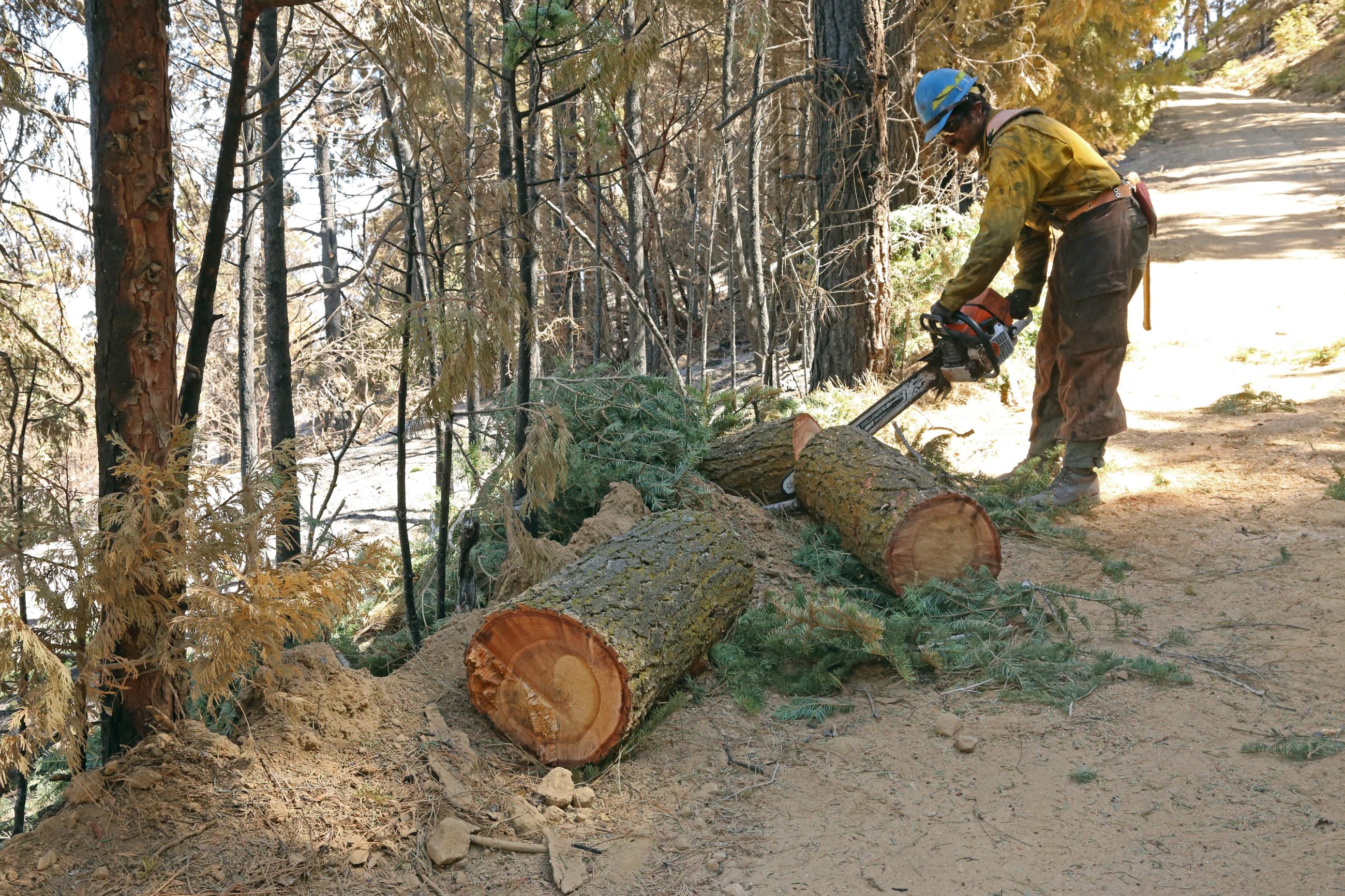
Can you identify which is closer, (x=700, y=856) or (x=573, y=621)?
(x=700, y=856)

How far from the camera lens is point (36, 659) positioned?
2.57m

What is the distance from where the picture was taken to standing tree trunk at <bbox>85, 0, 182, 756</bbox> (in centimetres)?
303

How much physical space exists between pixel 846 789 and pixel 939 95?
4.11 m

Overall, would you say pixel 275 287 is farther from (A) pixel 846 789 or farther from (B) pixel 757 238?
(A) pixel 846 789

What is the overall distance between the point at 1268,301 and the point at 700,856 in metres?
9.66

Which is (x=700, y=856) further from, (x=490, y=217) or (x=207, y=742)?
(x=490, y=217)

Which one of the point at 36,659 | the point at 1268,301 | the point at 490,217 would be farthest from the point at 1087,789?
the point at 1268,301

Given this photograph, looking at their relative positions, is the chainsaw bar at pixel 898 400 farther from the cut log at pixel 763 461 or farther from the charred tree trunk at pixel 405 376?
the charred tree trunk at pixel 405 376

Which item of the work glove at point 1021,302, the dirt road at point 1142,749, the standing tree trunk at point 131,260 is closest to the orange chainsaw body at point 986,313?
the work glove at point 1021,302

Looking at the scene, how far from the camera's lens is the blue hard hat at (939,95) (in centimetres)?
552

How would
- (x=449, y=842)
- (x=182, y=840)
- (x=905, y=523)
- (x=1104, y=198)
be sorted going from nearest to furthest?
(x=182, y=840)
(x=449, y=842)
(x=905, y=523)
(x=1104, y=198)

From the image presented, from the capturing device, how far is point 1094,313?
561cm

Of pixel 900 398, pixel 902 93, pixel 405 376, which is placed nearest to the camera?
pixel 405 376

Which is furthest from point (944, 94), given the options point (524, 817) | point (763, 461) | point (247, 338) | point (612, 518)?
point (247, 338)
